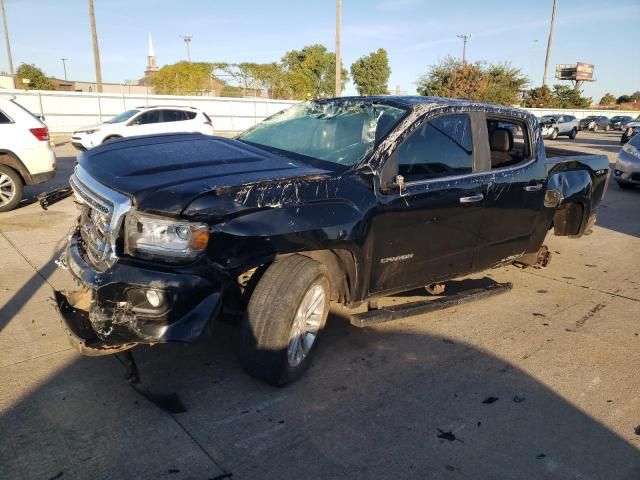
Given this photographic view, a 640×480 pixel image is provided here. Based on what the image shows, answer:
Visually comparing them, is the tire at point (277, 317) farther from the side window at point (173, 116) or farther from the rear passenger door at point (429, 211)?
the side window at point (173, 116)

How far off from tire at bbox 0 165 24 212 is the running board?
6522mm

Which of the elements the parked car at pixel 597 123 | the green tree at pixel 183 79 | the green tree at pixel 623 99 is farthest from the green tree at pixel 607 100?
the green tree at pixel 183 79

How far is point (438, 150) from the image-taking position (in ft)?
12.7

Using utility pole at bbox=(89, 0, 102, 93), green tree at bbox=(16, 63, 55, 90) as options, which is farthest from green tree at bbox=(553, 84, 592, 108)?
green tree at bbox=(16, 63, 55, 90)

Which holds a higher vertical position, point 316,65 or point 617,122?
point 316,65

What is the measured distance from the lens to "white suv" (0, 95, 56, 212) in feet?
25.0

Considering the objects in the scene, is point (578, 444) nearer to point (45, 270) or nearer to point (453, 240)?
point (453, 240)

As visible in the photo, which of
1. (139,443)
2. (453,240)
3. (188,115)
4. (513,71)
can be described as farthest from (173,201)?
(513,71)

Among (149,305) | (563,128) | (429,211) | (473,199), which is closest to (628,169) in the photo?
(473,199)

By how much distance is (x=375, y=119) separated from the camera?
12.4 ft

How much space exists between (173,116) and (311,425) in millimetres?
15083

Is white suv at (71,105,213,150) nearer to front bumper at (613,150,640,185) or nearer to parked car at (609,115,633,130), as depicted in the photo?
front bumper at (613,150,640,185)

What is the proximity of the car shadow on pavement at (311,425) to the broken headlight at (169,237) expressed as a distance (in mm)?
956

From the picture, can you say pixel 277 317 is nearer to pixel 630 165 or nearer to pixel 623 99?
pixel 630 165
